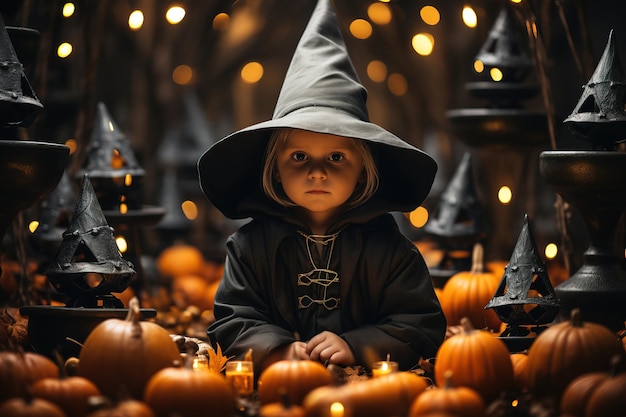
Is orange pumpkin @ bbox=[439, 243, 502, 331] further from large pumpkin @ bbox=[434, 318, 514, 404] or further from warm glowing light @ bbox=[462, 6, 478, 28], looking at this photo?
large pumpkin @ bbox=[434, 318, 514, 404]

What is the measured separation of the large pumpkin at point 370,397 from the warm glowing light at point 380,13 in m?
4.65

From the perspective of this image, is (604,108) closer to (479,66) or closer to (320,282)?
(320,282)

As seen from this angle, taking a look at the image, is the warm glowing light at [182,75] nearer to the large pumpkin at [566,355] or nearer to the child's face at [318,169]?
the child's face at [318,169]

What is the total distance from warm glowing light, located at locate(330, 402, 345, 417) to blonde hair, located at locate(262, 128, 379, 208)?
138cm

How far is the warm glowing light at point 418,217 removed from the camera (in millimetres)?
8445

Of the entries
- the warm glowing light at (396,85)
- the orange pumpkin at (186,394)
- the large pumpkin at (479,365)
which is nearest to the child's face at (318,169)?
the large pumpkin at (479,365)

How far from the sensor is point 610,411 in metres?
3.17

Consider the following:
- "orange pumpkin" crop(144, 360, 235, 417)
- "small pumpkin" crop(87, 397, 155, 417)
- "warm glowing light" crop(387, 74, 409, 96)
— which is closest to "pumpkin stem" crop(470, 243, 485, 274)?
"orange pumpkin" crop(144, 360, 235, 417)

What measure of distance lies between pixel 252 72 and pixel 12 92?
566 centimetres

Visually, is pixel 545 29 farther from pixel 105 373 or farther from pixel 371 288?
pixel 105 373

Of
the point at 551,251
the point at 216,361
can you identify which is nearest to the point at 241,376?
the point at 216,361

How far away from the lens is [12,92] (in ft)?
13.3

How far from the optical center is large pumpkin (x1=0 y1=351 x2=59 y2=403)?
3.41 metres

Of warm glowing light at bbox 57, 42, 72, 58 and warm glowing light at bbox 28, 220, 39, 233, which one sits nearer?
warm glowing light at bbox 57, 42, 72, 58
